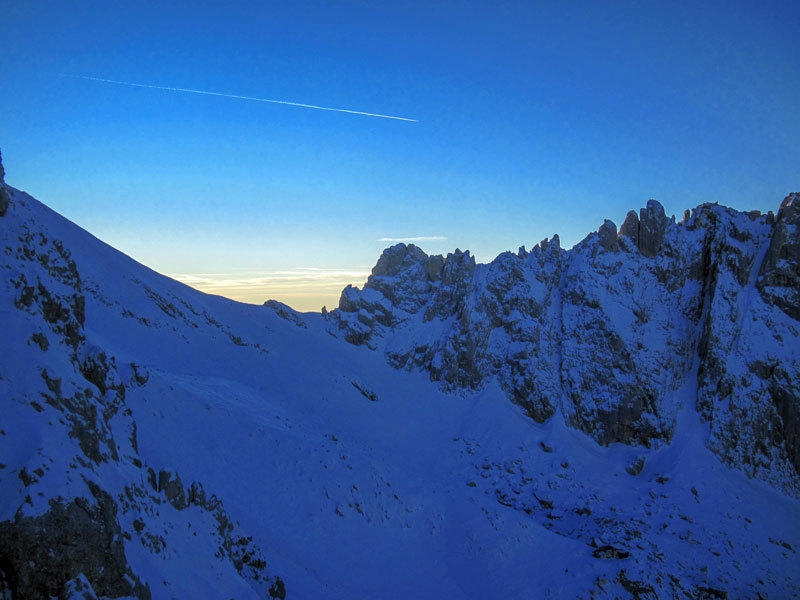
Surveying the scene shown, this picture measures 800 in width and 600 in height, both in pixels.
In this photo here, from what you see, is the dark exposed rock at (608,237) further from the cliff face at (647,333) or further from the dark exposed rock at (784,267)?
the dark exposed rock at (784,267)

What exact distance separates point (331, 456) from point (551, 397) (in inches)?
1075

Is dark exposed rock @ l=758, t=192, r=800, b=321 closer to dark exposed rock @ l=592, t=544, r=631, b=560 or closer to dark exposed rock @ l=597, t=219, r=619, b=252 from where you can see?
dark exposed rock @ l=597, t=219, r=619, b=252

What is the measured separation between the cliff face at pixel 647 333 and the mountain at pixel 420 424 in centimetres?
26

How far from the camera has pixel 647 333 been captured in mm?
51156

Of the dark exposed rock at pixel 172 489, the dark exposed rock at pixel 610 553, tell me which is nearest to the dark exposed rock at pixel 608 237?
the dark exposed rock at pixel 610 553

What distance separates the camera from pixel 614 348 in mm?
50219

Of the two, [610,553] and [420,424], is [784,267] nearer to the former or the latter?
[610,553]

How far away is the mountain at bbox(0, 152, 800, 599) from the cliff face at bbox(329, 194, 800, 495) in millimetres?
256

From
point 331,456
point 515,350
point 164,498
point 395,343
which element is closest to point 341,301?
point 395,343

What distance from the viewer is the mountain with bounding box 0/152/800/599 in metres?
12.8

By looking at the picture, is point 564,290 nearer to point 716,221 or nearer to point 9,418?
point 716,221

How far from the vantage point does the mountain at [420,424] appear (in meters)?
12.8

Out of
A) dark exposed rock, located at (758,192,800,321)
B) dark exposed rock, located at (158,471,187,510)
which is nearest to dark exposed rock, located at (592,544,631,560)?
dark exposed rock, located at (158,471,187,510)

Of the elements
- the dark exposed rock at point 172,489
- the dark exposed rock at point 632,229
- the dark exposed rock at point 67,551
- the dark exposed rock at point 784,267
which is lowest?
the dark exposed rock at point 172,489
